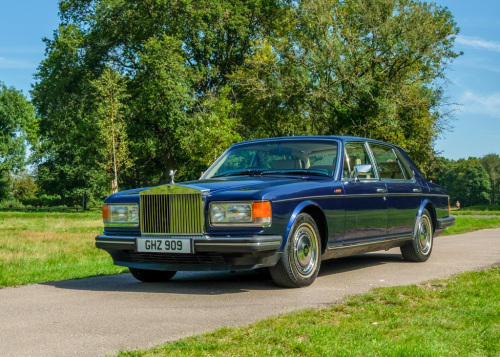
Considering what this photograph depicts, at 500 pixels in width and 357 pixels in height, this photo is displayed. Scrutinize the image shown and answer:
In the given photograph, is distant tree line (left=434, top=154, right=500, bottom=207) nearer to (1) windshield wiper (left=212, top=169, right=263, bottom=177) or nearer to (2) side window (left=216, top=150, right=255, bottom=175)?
(2) side window (left=216, top=150, right=255, bottom=175)

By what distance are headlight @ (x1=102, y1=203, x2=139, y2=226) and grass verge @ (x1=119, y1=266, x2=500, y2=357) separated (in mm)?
2598

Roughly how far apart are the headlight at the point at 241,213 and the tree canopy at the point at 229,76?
2425 centimetres

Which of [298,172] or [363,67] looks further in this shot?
[363,67]

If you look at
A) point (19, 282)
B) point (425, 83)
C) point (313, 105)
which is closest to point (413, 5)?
point (425, 83)

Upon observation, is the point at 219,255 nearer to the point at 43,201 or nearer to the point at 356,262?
the point at 356,262

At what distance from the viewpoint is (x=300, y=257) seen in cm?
683

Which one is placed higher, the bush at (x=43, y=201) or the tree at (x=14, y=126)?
the tree at (x=14, y=126)

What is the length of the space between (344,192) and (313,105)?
27942 millimetres

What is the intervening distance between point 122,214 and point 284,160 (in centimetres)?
210

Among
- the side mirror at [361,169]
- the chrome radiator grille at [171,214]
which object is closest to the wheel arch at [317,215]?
the side mirror at [361,169]

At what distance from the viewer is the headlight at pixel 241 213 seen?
20.9ft

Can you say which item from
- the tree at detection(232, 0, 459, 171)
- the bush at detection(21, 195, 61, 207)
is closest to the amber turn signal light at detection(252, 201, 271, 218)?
the tree at detection(232, 0, 459, 171)

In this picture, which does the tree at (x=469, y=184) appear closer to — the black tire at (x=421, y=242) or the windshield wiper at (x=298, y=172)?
the black tire at (x=421, y=242)

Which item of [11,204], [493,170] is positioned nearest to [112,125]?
[11,204]
